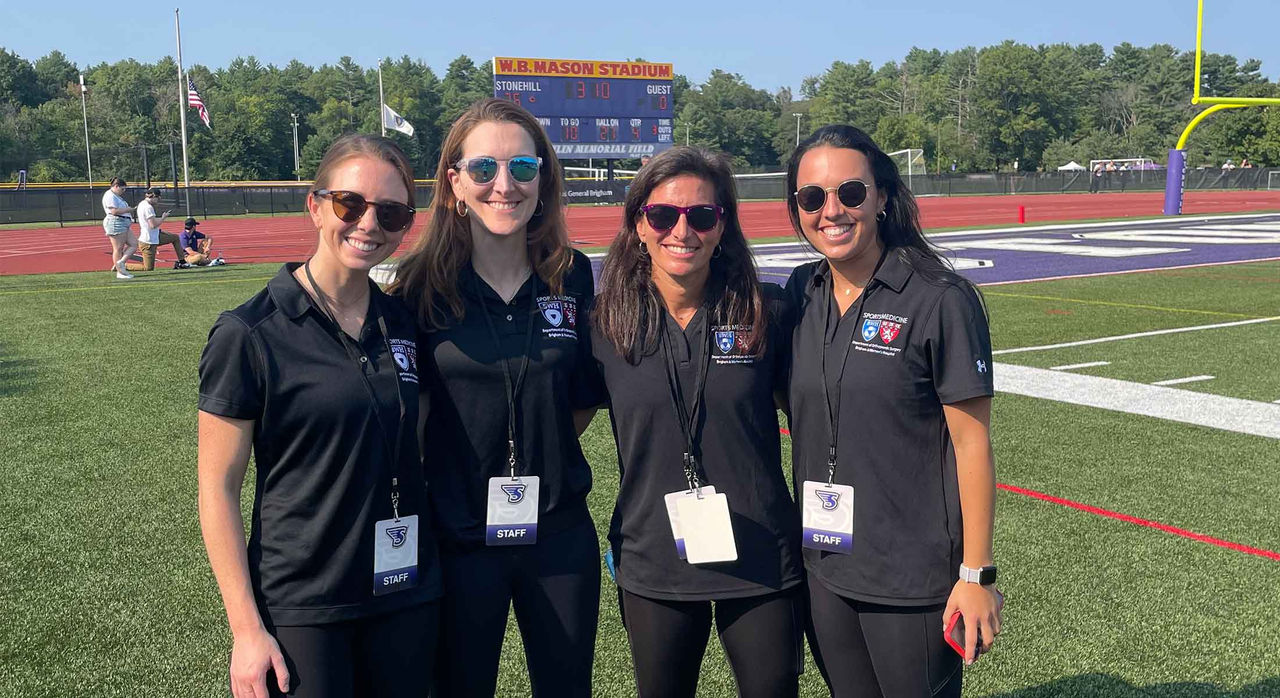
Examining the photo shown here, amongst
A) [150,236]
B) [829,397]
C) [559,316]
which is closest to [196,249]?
[150,236]

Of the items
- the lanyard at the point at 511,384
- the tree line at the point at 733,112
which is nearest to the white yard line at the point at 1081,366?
the lanyard at the point at 511,384

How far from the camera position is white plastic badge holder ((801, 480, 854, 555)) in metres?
2.51

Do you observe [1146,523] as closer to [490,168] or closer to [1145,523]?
[1145,523]

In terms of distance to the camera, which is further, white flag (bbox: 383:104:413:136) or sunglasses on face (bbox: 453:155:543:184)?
white flag (bbox: 383:104:413:136)

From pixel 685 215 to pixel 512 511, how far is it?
2.73 feet

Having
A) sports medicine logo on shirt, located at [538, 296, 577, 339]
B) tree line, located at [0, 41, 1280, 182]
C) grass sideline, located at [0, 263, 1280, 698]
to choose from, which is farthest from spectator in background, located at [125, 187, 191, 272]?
tree line, located at [0, 41, 1280, 182]

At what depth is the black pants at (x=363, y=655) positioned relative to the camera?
2234 millimetres

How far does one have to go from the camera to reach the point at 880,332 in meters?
2.46

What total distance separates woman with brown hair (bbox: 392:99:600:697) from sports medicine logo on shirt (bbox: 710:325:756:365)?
34 cm

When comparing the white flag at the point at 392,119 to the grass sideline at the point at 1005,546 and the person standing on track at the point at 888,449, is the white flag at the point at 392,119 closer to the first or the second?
the grass sideline at the point at 1005,546

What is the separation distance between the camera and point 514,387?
8.36 ft

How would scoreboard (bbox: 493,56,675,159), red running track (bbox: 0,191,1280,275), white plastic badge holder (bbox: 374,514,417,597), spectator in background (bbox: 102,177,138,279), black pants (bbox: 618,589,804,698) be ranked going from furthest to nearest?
scoreboard (bbox: 493,56,675,159)
red running track (bbox: 0,191,1280,275)
spectator in background (bbox: 102,177,138,279)
black pants (bbox: 618,589,804,698)
white plastic badge holder (bbox: 374,514,417,597)

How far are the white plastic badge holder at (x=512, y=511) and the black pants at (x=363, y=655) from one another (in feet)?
0.72

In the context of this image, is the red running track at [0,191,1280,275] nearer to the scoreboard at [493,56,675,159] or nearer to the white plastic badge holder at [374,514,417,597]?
the scoreboard at [493,56,675,159]
